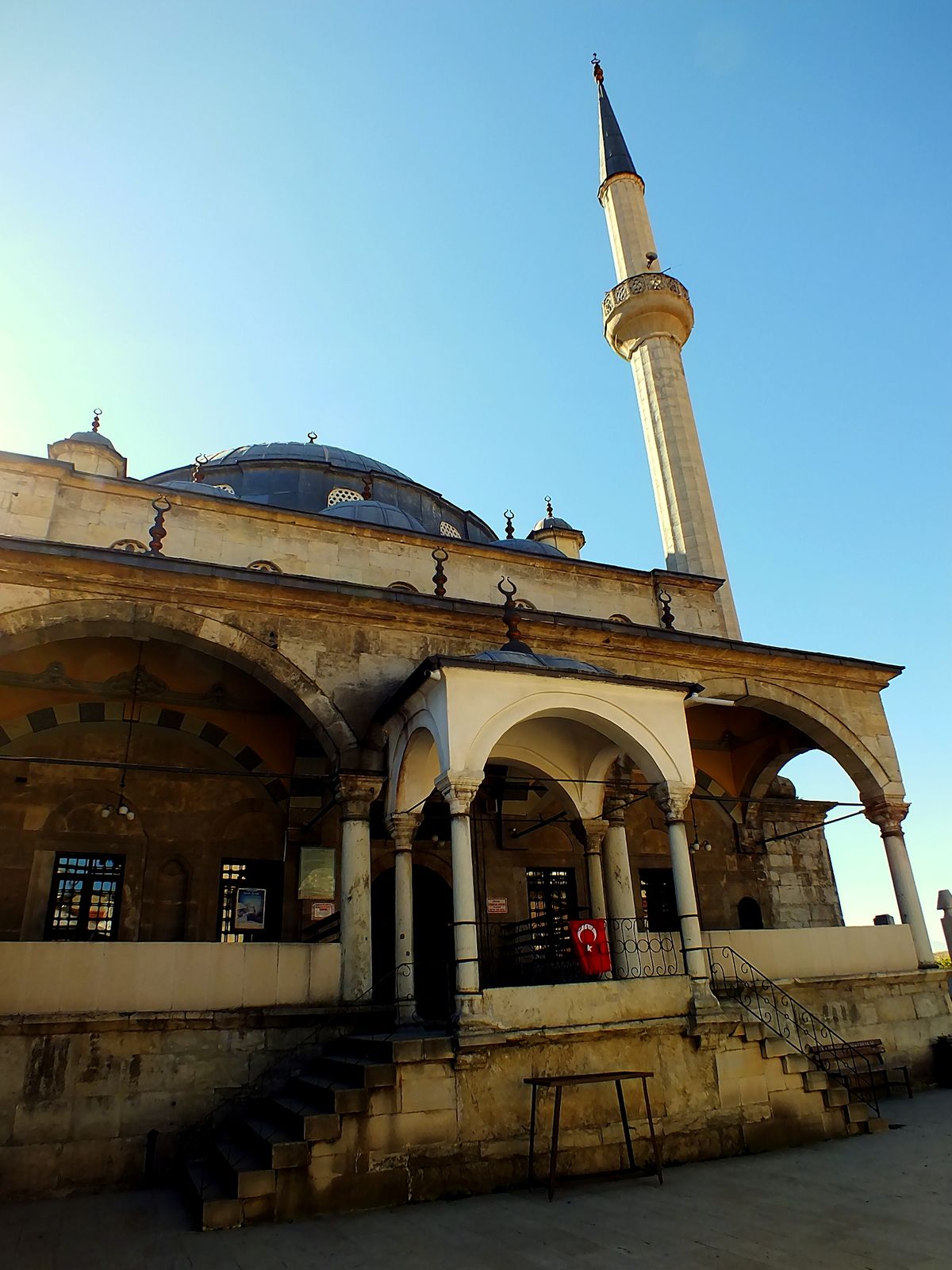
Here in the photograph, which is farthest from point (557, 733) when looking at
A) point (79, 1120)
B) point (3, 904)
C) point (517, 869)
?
point (3, 904)

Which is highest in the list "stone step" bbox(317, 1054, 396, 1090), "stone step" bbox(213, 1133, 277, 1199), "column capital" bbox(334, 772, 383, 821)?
"column capital" bbox(334, 772, 383, 821)

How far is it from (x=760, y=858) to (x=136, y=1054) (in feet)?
33.1

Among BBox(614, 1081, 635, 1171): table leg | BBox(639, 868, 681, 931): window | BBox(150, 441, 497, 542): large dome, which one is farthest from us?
BBox(150, 441, 497, 542): large dome

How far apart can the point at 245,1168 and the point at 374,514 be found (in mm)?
10158

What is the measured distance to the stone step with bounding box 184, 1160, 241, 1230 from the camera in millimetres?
5148

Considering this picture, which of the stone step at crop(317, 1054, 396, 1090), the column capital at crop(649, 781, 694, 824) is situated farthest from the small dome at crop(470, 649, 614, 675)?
the stone step at crop(317, 1054, 396, 1090)

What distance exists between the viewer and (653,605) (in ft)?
47.8

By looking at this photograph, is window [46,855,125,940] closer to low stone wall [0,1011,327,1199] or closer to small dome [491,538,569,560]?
low stone wall [0,1011,327,1199]

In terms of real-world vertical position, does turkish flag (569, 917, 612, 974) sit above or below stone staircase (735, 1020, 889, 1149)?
above

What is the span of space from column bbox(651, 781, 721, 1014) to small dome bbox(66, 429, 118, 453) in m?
11.1

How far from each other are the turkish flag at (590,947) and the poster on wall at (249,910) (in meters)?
4.27

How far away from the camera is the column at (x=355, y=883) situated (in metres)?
7.70

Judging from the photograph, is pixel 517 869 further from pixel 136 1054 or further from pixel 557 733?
pixel 136 1054

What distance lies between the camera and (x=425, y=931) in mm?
10922
